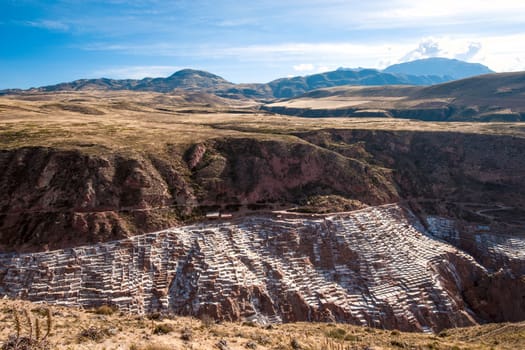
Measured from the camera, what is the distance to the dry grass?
60.1 ft

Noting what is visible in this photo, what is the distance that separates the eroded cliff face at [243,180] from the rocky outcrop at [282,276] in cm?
361

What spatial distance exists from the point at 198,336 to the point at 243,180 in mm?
35432

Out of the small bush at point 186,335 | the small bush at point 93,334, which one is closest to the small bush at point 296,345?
the small bush at point 186,335

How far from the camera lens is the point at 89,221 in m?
41.2

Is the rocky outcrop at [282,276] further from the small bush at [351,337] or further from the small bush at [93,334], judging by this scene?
the small bush at [93,334]

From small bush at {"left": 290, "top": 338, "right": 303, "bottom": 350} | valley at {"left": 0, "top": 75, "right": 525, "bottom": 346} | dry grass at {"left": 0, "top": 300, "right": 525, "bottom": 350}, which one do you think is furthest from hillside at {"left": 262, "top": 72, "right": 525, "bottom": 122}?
small bush at {"left": 290, "top": 338, "right": 303, "bottom": 350}

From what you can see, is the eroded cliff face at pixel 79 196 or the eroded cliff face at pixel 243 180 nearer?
the eroded cliff face at pixel 79 196

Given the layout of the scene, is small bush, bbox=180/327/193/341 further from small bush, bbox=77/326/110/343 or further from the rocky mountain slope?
the rocky mountain slope

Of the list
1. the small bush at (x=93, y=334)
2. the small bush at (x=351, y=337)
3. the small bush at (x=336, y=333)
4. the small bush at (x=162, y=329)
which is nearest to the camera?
the small bush at (x=93, y=334)

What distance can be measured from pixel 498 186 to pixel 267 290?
166 ft

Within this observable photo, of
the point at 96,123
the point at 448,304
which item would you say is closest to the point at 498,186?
the point at 448,304

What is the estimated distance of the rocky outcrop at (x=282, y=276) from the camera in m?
35.9

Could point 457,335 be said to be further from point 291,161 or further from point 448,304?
point 291,161

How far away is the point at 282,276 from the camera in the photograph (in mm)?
41406
